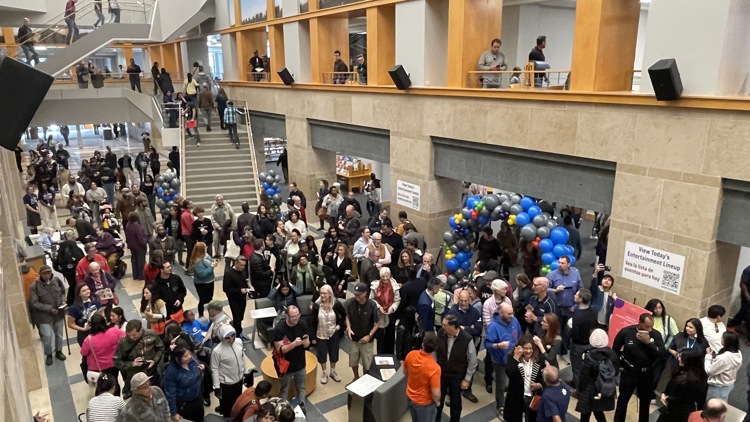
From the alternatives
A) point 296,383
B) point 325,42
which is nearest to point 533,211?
→ point 296,383

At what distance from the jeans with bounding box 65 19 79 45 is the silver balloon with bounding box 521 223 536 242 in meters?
18.2

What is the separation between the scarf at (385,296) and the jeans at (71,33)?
1763cm

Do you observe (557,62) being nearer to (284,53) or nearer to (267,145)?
(284,53)

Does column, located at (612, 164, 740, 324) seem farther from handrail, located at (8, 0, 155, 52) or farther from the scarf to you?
handrail, located at (8, 0, 155, 52)

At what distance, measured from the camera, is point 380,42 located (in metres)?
13.2

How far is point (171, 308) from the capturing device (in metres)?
7.63

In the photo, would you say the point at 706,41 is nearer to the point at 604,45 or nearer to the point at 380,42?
the point at 604,45

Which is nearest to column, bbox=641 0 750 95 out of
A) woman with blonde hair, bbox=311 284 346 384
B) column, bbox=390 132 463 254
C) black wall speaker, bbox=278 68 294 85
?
column, bbox=390 132 463 254

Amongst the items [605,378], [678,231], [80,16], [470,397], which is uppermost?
[80,16]

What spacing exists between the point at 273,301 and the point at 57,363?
364 cm

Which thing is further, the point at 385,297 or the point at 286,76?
the point at 286,76

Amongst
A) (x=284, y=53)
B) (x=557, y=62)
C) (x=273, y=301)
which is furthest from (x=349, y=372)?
(x=284, y=53)

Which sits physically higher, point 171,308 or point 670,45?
point 670,45

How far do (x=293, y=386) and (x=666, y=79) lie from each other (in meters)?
6.56
